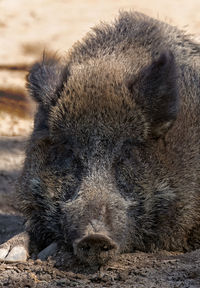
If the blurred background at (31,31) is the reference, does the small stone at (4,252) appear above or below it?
below

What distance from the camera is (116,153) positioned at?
4375 millimetres

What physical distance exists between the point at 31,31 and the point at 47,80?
4756 mm

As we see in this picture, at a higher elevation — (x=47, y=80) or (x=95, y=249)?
(x=47, y=80)

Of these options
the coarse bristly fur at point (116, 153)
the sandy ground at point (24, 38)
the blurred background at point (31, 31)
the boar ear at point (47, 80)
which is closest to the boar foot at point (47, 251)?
the coarse bristly fur at point (116, 153)

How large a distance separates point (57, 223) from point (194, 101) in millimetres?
1419

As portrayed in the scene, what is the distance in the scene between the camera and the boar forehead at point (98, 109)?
173 inches

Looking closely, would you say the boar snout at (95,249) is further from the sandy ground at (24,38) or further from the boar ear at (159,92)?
the sandy ground at (24,38)

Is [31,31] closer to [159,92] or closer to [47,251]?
[159,92]

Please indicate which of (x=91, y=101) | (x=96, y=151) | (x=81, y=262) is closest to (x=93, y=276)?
(x=81, y=262)

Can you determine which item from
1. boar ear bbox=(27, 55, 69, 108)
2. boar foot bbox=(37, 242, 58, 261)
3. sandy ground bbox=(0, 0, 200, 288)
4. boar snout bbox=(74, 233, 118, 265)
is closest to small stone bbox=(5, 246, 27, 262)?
boar foot bbox=(37, 242, 58, 261)

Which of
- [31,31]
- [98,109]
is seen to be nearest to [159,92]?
[98,109]

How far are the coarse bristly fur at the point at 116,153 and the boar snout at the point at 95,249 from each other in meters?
0.01

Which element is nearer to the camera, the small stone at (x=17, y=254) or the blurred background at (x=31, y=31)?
the small stone at (x=17, y=254)

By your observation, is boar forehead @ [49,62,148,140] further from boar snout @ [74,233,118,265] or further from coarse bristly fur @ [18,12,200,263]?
boar snout @ [74,233,118,265]
